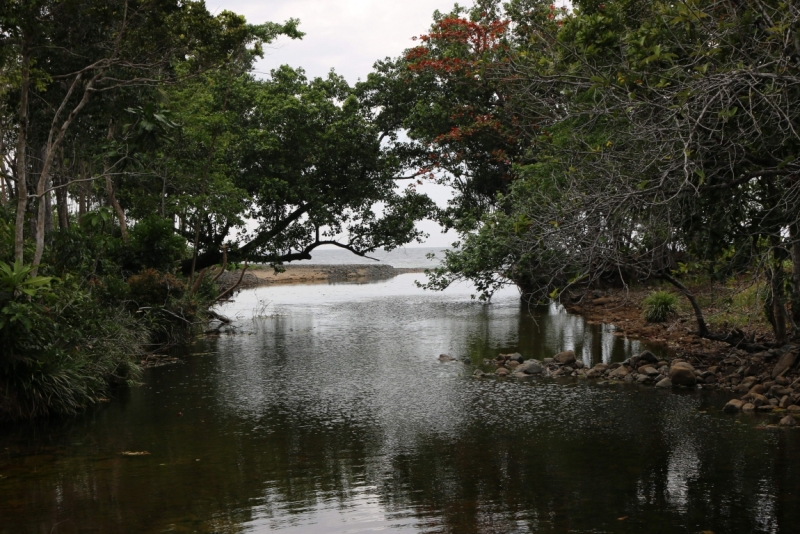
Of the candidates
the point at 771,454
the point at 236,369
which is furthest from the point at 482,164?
the point at 771,454

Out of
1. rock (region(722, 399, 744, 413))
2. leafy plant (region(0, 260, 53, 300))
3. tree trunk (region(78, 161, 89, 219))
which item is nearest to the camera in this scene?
leafy plant (region(0, 260, 53, 300))

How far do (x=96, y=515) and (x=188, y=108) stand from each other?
14.7 m

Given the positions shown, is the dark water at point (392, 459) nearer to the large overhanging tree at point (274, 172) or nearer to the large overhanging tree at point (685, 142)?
the large overhanging tree at point (685, 142)

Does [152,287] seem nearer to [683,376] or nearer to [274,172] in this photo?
[274,172]

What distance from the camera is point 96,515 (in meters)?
6.46

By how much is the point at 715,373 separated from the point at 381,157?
1297cm

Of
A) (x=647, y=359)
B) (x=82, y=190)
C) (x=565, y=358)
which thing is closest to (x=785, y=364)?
(x=647, y=359)

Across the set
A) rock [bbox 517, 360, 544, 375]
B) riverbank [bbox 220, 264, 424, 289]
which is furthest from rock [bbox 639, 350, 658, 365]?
riverbank [bbox 220, 264, 424, 289]

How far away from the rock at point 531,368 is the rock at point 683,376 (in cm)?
224

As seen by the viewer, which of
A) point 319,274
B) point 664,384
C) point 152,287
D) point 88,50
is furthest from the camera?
point 319,274

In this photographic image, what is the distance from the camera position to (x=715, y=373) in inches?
467

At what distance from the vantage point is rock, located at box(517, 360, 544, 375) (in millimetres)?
13016

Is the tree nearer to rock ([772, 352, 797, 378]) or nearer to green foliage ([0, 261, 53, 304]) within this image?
green foliage ([0, 261, 53, 304])

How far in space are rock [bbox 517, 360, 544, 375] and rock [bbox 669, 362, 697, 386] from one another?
2.24 m
